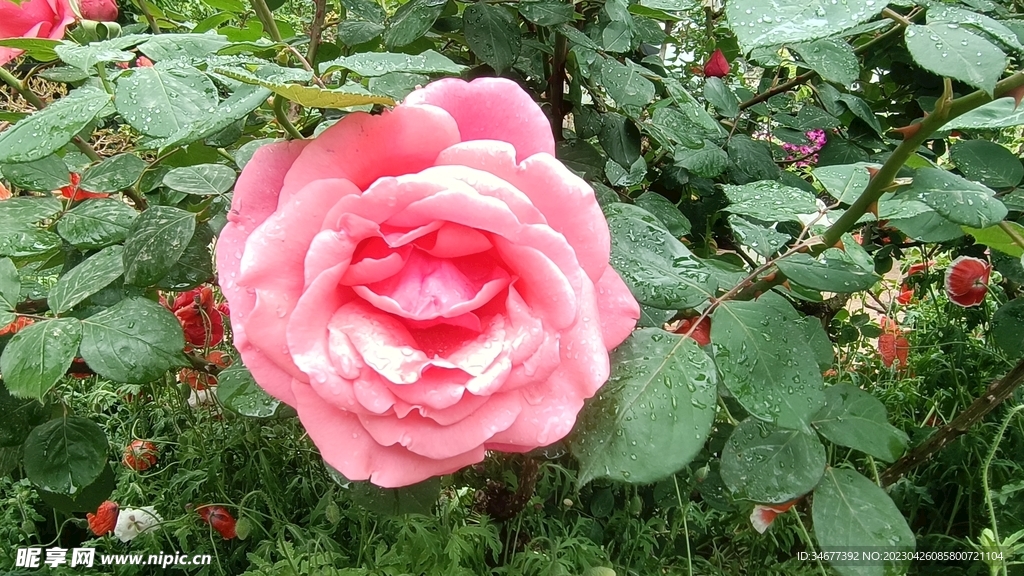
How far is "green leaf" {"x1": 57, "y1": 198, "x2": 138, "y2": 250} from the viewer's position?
1.73 ft

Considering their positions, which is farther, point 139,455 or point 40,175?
point 139,455

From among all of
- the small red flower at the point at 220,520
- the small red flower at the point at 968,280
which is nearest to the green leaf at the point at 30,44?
the small red flower at the point at 220,520

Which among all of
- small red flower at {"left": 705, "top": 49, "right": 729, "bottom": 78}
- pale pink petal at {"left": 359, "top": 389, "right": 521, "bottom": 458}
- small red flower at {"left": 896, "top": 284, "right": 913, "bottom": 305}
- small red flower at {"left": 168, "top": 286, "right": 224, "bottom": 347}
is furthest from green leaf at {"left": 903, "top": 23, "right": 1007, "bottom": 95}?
small red flower at {"left": 896, "top": 284, "right": 913, "bottom": 305}

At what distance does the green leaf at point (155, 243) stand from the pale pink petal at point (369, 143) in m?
0.21

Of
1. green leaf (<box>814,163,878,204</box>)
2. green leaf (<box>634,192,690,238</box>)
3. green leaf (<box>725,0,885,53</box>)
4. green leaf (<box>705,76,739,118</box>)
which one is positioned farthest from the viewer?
green leaf (<box>705,76,739,118</box>)

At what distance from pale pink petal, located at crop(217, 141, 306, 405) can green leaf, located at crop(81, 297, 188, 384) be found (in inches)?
7.3

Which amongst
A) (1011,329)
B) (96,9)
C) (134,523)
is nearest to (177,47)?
(96,9)

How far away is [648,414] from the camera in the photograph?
356mm

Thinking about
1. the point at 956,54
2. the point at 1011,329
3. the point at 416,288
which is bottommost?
the point at 1011,329

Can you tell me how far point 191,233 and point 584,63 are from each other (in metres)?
0.40

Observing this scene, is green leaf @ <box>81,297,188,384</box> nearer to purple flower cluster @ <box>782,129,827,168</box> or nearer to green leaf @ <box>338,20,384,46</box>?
green leaf @ <box>338,20,384,46</box>

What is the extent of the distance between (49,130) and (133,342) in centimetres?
17

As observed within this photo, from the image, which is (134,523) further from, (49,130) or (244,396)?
(49,130)

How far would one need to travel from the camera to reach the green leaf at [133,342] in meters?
0.46
